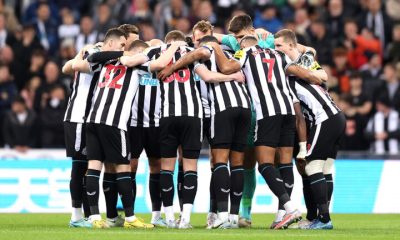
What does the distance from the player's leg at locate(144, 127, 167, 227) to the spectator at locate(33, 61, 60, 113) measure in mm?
6763

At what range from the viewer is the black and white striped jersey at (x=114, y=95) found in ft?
43.2

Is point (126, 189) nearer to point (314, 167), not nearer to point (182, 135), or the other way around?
point (182, 135)

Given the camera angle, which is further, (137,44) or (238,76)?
(137,44)

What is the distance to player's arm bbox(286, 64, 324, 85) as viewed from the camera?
13.5 metres

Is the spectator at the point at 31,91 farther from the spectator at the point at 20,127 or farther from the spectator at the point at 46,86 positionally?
the spectator at the point at 20,127

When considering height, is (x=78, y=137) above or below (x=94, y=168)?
above

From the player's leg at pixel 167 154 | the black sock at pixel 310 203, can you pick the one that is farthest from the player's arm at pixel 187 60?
the black sock at pixel 310 203

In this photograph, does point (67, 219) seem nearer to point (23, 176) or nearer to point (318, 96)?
point (23, 176)

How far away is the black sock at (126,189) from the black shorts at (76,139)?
815mm

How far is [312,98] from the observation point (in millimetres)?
13570

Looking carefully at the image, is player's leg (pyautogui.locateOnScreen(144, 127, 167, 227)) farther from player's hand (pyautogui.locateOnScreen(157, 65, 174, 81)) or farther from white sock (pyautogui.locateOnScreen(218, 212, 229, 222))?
white sock (pyautogui.locateOnScreen(218, 212, 229, 222))

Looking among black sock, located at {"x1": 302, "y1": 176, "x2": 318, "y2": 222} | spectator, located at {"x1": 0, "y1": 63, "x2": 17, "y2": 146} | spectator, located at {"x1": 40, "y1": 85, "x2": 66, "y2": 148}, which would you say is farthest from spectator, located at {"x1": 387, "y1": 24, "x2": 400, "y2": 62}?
black sock, located at {"x1": 302, "y1": 176, "x2": 318, "y2": 222}

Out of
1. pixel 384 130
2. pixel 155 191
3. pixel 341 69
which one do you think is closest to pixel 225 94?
pixel 155 191

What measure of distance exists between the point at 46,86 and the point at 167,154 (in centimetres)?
816
